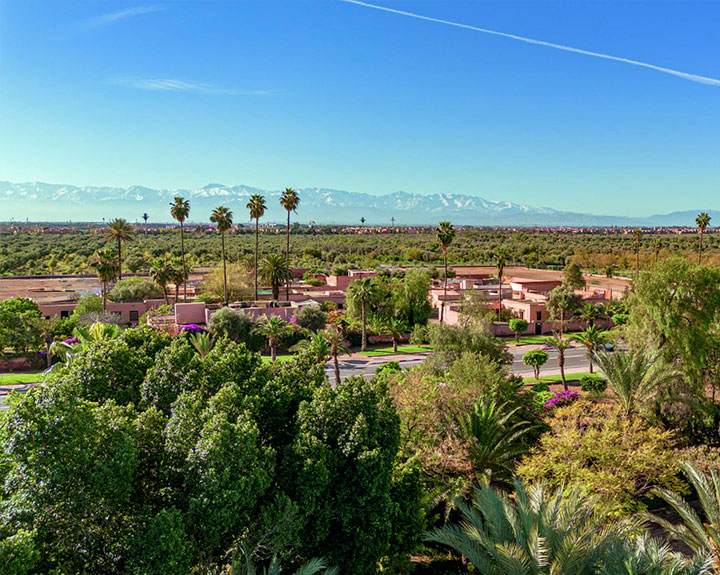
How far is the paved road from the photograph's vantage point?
1515 inches

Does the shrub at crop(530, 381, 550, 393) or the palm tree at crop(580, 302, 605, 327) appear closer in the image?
the shrub at crop(530, 381, 550, 393)

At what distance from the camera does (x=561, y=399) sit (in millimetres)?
Result: 27609

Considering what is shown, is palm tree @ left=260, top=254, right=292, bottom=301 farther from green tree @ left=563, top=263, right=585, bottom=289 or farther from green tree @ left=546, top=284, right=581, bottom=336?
green tree @ left=563, top=263, right=585, bottom=289

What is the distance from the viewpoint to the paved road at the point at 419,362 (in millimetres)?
38469

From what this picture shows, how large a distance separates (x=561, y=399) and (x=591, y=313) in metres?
28.5

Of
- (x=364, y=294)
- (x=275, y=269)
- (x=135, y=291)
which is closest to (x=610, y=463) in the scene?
(x=364, y=294)

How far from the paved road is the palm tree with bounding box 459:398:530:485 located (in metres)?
16.6

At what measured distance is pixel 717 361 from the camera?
1061 inches

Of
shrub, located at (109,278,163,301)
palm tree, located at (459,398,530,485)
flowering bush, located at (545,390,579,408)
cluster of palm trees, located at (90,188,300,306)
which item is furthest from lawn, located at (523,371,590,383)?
shrub, located at (109,278,163,301)

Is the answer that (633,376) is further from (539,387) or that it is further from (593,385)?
(539,387)

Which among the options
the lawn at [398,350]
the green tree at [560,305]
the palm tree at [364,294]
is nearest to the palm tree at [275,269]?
the palm tree at [364,294]

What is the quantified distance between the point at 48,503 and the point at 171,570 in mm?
2445

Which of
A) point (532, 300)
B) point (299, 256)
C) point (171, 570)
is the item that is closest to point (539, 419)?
point (171, 570)

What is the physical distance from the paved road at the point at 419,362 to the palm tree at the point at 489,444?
1660 cm
